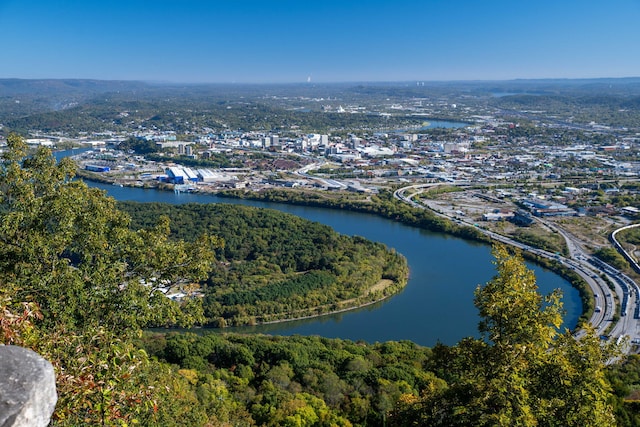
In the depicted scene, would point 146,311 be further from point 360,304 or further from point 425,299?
point 425,299

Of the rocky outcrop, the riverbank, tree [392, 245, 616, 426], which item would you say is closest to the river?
the riverbank

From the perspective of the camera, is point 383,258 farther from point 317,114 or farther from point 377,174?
point 317,114

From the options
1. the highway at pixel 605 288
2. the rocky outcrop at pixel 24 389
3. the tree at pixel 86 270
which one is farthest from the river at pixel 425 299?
the rocky outcrop at pixel 24 389

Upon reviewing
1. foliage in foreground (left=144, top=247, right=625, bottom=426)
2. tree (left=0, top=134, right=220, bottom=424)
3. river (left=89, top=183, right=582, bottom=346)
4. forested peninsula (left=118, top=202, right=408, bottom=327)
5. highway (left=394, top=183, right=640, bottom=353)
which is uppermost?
tree (left=0, top=134, right=220, bottom=424)

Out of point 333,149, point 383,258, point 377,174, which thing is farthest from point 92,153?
point 383,258

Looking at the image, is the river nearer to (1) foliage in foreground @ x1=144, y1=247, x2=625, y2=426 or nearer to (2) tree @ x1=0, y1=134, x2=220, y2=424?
(1) foliage in foreground @ x1=144, y1=247, x2=625, y2=426
